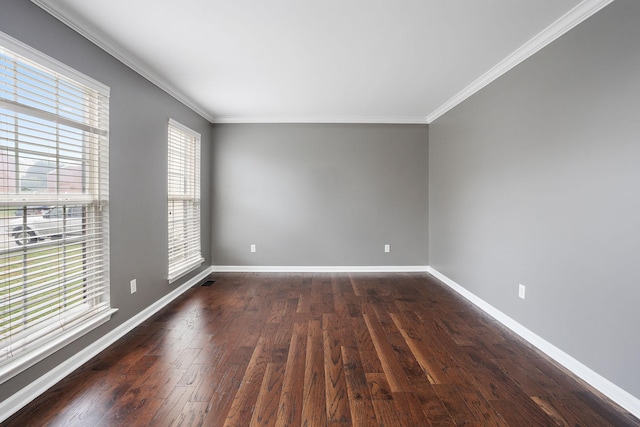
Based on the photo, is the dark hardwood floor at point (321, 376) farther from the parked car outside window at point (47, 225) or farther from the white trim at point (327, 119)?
the white trim at point (327, 119)

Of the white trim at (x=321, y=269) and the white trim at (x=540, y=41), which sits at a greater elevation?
the white trim at (x=540, y=41)

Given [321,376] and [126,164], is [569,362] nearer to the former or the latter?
[321,376]

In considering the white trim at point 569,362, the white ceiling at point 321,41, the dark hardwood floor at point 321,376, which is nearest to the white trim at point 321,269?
the white trim at point 569,362

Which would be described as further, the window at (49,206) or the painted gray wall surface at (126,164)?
the painted gray wall surface at (126,164)

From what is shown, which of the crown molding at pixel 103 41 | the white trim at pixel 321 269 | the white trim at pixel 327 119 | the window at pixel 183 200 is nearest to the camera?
the crown molding at pixel 103 41

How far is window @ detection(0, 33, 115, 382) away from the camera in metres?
1.57

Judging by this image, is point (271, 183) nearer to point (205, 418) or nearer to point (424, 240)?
point (424, 240)

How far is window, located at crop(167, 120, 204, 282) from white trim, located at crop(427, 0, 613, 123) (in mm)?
3481

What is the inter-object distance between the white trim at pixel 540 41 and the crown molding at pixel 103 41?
3392mm

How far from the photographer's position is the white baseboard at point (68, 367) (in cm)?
155

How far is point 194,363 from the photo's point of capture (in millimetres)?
2027

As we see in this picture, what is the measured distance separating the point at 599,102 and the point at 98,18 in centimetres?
346

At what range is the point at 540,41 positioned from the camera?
7.16 feet

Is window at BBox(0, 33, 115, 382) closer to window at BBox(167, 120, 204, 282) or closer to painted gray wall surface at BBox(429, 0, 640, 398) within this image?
window at BBox(167, 120, 204, 282)
